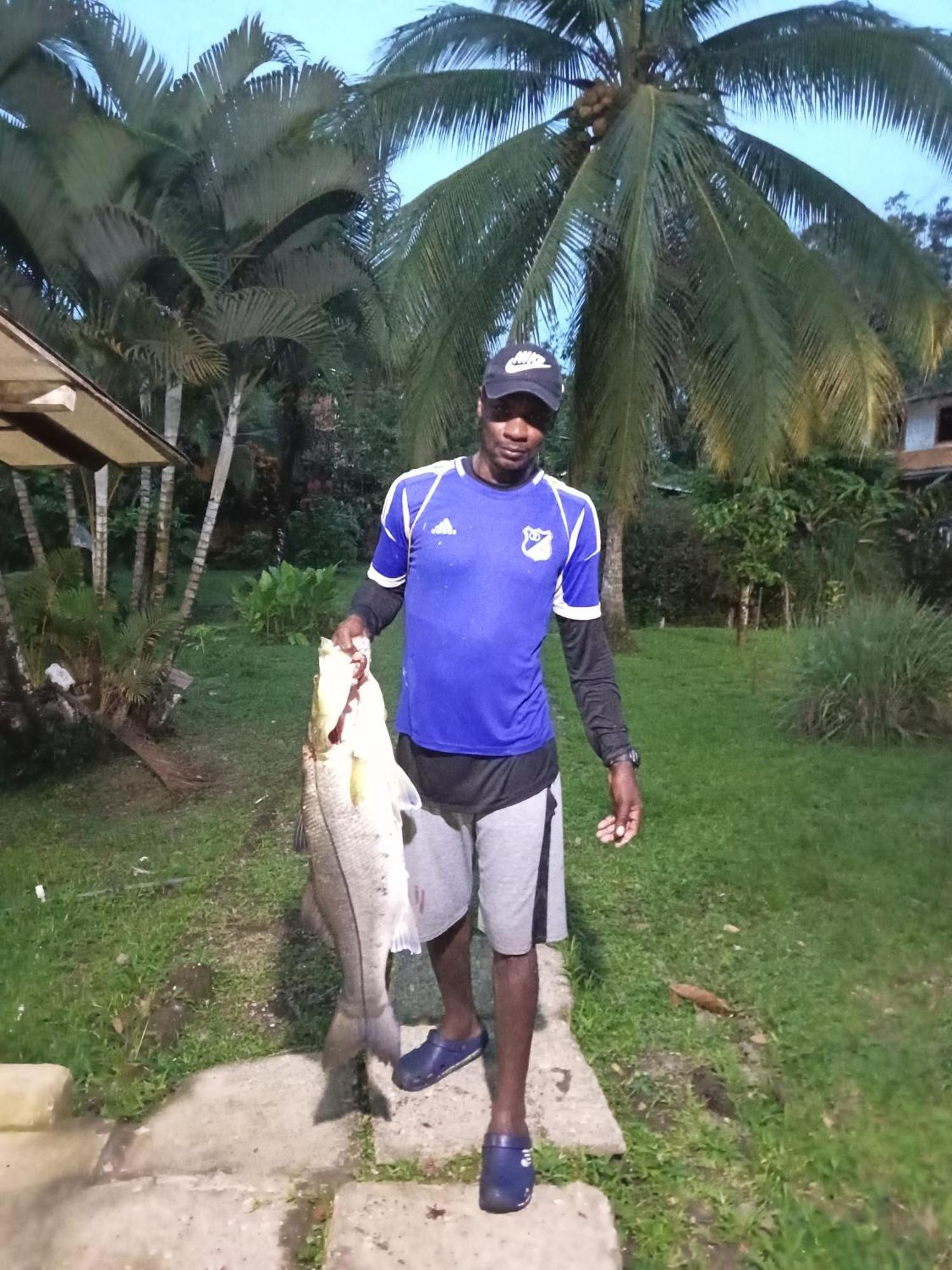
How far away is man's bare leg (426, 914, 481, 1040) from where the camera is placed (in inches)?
121

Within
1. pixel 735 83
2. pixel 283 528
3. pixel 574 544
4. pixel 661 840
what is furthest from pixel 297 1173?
pixel 283 528

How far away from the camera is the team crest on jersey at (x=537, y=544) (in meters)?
2.72

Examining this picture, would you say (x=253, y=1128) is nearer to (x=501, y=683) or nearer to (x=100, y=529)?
(x=501, y=683)

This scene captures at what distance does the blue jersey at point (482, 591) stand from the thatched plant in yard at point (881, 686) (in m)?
5.71

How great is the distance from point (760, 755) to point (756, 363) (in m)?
3.99

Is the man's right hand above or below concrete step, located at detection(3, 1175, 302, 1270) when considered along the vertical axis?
above

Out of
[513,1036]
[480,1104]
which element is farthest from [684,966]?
[513,1036]

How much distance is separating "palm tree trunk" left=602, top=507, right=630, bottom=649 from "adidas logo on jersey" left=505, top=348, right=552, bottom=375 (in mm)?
10070

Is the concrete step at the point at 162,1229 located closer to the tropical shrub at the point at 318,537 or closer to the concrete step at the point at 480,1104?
the concrete step at the point at 480,1104

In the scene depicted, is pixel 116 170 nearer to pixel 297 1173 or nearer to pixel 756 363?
pixel 756 363

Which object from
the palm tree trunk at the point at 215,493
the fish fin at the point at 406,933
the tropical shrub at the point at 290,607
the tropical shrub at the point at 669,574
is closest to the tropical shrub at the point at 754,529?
the tropical shrub at the point at 669,574

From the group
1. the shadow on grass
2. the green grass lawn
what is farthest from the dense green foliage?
the shadow on grass

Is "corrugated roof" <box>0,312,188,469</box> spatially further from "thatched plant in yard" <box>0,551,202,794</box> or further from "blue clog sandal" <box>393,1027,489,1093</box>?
"blue clog sandal" <box>393,1027,489,1093</box>

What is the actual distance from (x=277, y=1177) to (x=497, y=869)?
1019 millimetres
